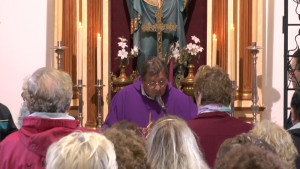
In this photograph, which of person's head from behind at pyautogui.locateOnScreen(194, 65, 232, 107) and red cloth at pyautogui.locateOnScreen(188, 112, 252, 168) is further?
person's head from behind at pyautogui.locateOnScreen(194, 65, 232, 107)

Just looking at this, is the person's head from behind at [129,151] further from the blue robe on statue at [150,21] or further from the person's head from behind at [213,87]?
the blue robe on statue at [150,21]

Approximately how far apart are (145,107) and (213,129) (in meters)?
1.46

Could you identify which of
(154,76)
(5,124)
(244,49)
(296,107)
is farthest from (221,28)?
(296,107)

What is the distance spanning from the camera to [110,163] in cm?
199

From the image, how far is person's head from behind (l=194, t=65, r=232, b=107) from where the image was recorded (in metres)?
3.61

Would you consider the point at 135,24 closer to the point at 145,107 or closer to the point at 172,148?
the point at 145,107

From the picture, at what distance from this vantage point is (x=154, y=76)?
470 centimetres

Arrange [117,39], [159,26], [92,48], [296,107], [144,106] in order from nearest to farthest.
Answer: [296,107] → [144,106] → [159,26] → [92,48] → [117,39]

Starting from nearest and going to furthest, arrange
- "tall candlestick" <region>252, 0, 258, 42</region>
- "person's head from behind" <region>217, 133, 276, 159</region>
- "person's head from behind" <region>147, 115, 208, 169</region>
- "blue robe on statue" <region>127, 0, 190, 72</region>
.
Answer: "person's head from behind" <region>217, 133, 276, 159</region> < "person's head from behind" <region>147, 115, 208, 169</region> < "tall candlestick" <region>252, 0, 258, 42</region> < "blue robe on statue" <region>127, 0, 190, 72</region>

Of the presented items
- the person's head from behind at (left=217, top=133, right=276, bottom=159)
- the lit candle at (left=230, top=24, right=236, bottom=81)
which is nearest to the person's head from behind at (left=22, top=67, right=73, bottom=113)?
the person's head from behind at (left=217, top=133, right=276, bottom=159)

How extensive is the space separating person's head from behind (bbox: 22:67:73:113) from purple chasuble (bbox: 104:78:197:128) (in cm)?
192

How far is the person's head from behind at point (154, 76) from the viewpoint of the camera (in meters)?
4.69

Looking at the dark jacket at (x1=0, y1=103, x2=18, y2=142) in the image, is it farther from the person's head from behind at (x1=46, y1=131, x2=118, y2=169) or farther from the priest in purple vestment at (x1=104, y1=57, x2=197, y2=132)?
the person's head from behind at (x1=46, y1=131, x2=118, y2=169)

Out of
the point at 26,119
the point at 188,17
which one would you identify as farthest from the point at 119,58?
the point at 26,119
